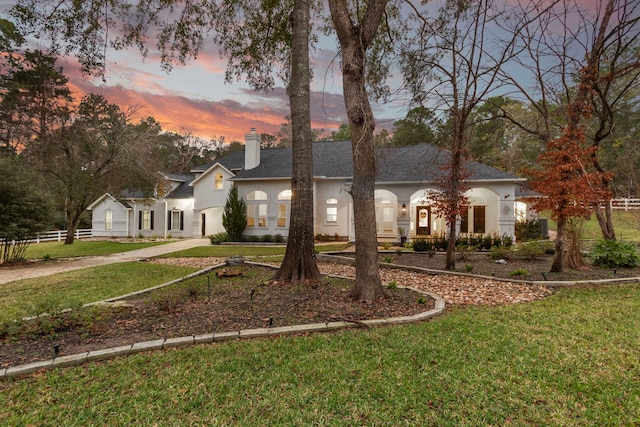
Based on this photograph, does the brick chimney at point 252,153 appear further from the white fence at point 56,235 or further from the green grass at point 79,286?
the white fence at point 56,235

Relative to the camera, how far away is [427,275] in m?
8.65

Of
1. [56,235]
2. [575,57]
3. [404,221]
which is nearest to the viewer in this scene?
[575,57]

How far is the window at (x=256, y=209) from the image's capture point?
19453 mm

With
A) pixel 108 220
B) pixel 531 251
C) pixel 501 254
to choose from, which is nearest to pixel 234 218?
pixel 501 254

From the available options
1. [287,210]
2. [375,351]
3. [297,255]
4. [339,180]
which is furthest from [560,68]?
[287,210]

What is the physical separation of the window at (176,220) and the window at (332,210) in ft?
39.4

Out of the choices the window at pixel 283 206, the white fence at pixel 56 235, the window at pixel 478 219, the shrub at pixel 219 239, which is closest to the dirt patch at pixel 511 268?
the window at pixel 478 219

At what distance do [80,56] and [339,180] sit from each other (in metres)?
13.3

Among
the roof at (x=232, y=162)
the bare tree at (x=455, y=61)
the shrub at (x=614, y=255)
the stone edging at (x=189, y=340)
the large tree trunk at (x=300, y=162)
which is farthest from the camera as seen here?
the roof at (x=232, y=162)

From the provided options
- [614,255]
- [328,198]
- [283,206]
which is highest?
[328,198]

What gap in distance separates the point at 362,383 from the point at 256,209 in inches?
681

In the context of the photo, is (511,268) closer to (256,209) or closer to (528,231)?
(528,231)

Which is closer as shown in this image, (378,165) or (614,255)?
(614,255)

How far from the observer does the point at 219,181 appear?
21.5 metres
